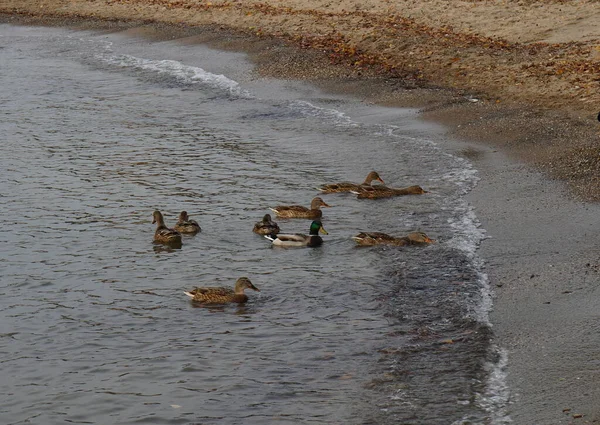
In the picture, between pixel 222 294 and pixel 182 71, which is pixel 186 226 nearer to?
pixel 222 294

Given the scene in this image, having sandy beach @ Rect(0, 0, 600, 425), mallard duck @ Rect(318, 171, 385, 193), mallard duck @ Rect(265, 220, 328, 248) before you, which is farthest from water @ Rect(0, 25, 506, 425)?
sandy beach @ Rect(0, 0, 600, 425)

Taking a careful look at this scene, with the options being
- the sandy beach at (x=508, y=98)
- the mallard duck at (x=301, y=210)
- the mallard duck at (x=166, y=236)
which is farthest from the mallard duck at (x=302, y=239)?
the sandy beach at (x=508, y=98)

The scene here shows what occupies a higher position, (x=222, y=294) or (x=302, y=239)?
(x=302, y=239)

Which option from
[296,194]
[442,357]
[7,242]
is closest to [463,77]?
[296,194]

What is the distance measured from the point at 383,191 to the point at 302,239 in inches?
87.5

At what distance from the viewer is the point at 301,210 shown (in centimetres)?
1450

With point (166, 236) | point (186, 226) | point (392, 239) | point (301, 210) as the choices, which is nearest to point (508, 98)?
point (301, 210)

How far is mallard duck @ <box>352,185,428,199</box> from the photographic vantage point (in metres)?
15.1

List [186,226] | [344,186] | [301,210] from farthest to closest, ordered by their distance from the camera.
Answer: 1. [344,186]
2. [301,210]
3. [186,226]

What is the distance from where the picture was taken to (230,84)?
80.8 feet

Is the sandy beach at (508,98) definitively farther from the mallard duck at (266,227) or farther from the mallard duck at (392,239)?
the mallard duck at (266,227)

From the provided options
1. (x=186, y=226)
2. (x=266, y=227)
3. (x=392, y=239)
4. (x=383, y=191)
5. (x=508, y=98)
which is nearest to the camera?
(x=392, y=239)

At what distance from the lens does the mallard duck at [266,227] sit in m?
13.4

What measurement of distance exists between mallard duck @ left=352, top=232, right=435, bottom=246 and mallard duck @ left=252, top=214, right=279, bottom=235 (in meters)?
1.20
